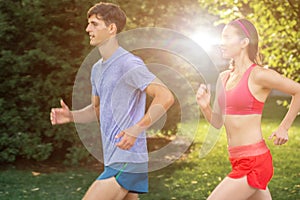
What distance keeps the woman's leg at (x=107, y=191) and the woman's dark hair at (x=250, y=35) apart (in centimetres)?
124

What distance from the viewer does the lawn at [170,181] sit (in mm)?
7383

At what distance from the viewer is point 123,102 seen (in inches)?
151

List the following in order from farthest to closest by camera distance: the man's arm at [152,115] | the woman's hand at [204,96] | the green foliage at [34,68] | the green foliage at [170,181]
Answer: the green foliage at [34,68]
the green foliage at [170,181]
the woman's hand at [204,96]
the man's arm at [152,115]

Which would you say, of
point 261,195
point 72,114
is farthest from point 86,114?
point 261,195

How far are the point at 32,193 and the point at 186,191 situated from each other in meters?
1.78

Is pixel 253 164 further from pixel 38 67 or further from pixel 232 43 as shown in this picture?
pixel 38 67

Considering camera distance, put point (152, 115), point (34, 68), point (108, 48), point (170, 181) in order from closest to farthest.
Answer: point (152, 115)
point (108, 48)
point (170, 181)
point (34, 68)

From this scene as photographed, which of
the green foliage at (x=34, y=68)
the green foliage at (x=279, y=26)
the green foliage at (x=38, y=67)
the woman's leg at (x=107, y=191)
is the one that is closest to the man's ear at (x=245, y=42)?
the woman's leg at (x=107, y=191)

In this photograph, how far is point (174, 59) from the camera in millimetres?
9852

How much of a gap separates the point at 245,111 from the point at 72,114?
3.74 feet

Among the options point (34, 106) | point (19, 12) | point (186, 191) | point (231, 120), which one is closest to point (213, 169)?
point (186, 191)

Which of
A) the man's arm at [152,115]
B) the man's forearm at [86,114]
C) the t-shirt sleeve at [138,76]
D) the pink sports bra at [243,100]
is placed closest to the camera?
the man's arm at [152,115]

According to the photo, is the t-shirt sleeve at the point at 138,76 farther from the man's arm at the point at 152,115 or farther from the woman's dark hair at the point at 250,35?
the woman's dark hair at the point at 250,35

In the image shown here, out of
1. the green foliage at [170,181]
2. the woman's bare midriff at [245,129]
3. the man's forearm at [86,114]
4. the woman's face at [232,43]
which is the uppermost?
the woman's face at [232,43]
